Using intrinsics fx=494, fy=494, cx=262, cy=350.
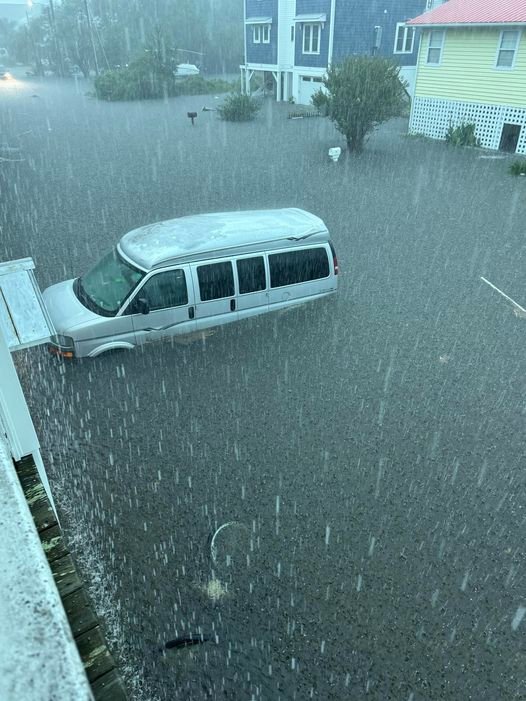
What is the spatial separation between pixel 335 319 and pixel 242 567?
20.8 feet

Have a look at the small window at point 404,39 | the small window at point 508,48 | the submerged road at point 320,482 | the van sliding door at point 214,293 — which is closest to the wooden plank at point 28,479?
the submerged road at point 320,482

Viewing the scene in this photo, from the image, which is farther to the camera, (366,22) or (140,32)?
(140,32)

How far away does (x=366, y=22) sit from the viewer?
3331 cm

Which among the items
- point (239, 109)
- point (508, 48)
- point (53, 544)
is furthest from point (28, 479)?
point (239, 109)

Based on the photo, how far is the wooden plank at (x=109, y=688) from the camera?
1894 mm

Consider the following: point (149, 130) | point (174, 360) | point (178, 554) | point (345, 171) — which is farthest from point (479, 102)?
point (178, 554)

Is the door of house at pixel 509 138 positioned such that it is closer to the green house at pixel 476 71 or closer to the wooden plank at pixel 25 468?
the green house at pixel 476 71

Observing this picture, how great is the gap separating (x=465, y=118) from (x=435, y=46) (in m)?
4.23

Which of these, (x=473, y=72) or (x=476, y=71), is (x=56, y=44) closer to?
(x=473, y=72)

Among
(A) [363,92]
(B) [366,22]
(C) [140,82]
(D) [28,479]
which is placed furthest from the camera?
(C) [140,82]

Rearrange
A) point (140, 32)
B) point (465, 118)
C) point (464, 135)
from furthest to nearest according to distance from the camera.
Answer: point (140, 32), point (465, 118), point (464, 135)

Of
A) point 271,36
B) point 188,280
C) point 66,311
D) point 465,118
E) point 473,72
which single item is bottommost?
point 66,311

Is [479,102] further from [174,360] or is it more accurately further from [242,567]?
[242,567]

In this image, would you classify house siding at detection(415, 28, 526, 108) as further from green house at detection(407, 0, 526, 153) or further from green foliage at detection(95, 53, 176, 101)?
green foliage at detection(95, 53, 176, 101)
